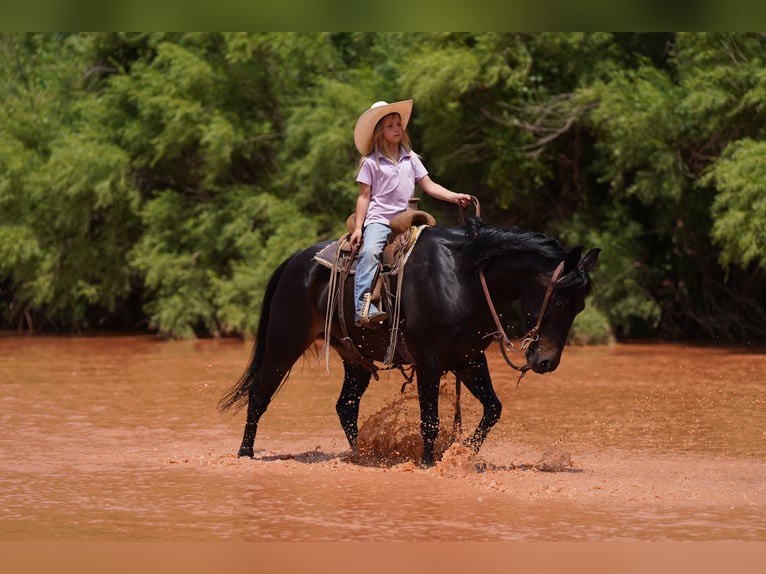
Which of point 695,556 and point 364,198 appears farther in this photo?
point 364,198

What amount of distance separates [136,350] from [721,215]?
1028cm

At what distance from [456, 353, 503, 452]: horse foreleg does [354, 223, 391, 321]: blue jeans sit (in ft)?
2.55

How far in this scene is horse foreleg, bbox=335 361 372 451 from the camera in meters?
8.43

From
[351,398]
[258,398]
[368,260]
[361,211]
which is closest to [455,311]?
[368,260]

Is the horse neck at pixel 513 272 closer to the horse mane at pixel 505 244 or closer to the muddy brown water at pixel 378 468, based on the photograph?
the horse mane at pixel 505 244

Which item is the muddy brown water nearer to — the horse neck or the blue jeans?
the blue jeans

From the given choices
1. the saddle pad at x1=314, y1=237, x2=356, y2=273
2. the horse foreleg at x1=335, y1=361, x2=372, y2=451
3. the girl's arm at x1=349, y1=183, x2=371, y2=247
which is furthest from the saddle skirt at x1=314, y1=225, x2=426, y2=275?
the horse foreleg at x1=335, y1=361, x2=372, y2=451

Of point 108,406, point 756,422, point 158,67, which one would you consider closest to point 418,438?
point 756,422

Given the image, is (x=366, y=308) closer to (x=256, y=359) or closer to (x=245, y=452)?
(x=256, y=359)

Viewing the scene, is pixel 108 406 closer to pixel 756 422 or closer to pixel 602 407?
pixel 602 407

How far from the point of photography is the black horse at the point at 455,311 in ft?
23.0

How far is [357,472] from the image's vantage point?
768 cm

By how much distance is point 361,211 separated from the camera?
780cm

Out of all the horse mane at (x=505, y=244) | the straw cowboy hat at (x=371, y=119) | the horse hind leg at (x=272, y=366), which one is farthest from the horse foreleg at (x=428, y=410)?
the straw cowboy hat at (x=371, y=119)
